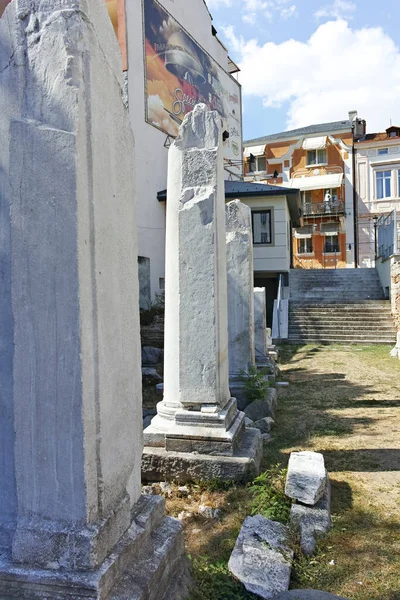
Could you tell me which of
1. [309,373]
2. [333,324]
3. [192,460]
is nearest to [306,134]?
[333,324]

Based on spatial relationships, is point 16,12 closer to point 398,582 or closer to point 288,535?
point 288,535

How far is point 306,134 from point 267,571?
108ft

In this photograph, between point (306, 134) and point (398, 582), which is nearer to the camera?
point (398, 582)

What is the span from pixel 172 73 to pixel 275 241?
7.42m

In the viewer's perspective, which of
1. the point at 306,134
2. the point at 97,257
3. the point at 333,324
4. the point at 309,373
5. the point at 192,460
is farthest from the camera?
the point at 306,134

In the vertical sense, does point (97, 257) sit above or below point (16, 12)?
below

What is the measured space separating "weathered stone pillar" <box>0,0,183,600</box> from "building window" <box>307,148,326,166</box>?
32053 millimetres

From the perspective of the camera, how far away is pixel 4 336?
1984 mm

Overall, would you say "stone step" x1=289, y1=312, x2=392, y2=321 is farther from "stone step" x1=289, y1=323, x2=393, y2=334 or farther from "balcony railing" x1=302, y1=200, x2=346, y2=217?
"balcony railing" x1=302, y1=200, x2=346, y2=217

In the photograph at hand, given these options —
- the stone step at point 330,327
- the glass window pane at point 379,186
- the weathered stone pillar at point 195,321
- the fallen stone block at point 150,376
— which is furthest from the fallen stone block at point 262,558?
the glass window pane at point 379,186

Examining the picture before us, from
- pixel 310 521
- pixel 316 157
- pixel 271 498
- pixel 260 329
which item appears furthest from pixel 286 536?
pixel 316 157

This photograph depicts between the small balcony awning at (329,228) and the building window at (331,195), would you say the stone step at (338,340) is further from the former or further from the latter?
the building window at (331,195)

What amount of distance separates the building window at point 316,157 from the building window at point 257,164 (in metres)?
3.16

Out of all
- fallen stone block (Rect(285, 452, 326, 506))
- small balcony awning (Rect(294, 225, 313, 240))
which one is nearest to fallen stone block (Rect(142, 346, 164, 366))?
fallen stone block (Rect(285, 452, 326, 506))
